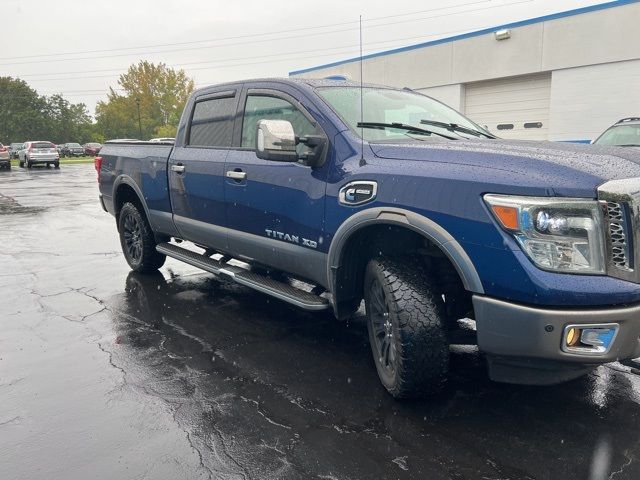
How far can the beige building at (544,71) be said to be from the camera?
1538 centimetres

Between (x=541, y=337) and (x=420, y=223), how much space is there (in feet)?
2.71

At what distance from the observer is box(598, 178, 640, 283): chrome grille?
2.47 metres

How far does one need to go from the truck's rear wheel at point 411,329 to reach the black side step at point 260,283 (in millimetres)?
633

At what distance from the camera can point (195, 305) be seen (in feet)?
17.5

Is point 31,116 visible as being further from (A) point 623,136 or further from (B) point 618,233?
Answer: (B) point 618,233

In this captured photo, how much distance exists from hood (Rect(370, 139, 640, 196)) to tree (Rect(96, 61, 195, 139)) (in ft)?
301

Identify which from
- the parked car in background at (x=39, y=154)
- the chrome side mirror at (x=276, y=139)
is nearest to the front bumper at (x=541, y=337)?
the chrome side mirror at (x=276, y=139)

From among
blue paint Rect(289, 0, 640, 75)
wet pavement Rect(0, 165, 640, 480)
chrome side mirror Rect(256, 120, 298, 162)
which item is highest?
blue paint Rect(289, 0, 640, 75)

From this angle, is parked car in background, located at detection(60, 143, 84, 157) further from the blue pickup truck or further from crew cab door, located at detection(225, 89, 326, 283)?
crew cab door, located at detection(225, 89, 326, 283)

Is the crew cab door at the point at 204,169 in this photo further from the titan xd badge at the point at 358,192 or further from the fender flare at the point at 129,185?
the titan xd badge at the point at 358,192

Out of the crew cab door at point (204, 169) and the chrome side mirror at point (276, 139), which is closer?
the chrome side mirror at point (276, 139)

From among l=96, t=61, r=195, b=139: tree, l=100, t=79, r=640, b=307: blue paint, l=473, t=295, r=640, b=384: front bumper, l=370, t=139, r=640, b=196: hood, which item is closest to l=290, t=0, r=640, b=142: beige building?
l=100, t=79, r=640, b=307: blue paint

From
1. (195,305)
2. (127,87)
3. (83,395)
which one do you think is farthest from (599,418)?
(127,87)

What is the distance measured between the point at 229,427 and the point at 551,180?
214 cm
